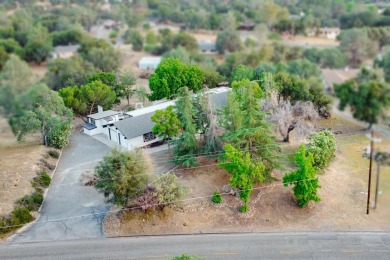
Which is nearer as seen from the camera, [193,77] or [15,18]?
[193,77]

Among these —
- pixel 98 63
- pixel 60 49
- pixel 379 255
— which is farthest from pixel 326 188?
pixel 60 49

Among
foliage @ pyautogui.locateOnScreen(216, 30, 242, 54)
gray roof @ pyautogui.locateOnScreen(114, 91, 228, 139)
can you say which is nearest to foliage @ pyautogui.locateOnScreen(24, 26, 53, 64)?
foliage @ pyautogui.locateOnScreen(216, 30, 242, 54)

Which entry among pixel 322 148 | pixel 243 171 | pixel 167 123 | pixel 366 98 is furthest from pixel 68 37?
pixel 366 98

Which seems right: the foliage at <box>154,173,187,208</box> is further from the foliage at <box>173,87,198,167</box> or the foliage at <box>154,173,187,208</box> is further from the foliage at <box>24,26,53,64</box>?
the foliage at <box>24,26,53,64</box>

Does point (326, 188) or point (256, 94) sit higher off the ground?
point (256, 94)

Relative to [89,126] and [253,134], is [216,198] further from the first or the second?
[89,126]

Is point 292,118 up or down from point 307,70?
down

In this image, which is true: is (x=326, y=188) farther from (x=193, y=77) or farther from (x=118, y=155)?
(x=193, y=77)

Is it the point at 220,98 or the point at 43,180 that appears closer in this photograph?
the point at 43,180
